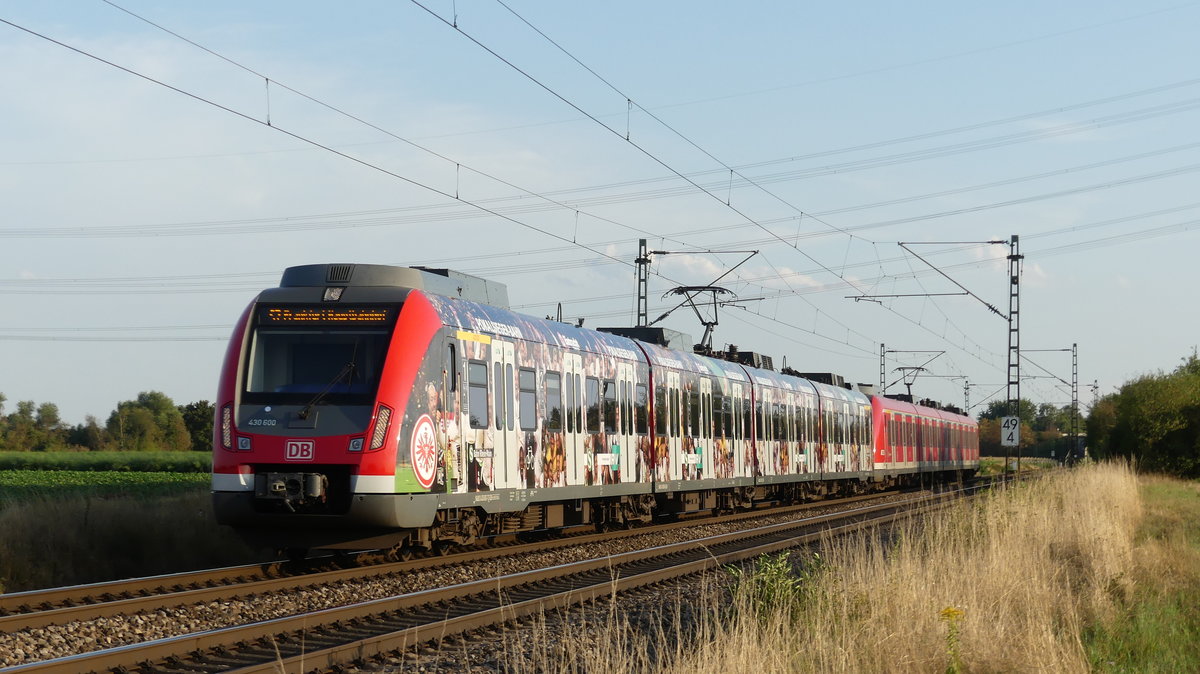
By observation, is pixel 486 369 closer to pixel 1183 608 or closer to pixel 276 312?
pixel 276 312

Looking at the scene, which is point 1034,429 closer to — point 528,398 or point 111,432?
point 111,432

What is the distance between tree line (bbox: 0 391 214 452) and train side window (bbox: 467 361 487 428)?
234ft

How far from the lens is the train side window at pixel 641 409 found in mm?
22391

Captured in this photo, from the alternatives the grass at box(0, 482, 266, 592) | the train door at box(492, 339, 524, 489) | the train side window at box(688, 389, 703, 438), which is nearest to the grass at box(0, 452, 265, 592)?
the grass at box(0, 482, 266, 592)

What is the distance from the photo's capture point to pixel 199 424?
81.7 meters

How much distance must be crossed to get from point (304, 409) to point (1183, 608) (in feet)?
30.0

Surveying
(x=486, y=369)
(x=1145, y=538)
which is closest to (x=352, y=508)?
(x=486, y=369)

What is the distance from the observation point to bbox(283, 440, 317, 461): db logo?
46.2ft

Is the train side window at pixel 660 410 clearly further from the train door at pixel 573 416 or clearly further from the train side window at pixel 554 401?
the train side window at pixel 554 401

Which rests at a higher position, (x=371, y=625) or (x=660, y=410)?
(x=660, y=410)

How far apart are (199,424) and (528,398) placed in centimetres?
6843

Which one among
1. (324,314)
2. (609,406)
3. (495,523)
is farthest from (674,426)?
(324,314)

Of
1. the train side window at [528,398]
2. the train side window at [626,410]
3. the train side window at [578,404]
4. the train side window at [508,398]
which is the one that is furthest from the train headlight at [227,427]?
the train side window at [626,410]

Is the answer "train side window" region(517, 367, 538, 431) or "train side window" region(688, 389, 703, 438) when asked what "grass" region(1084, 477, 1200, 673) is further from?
"train side window" region(688, 389, 703, 438)
